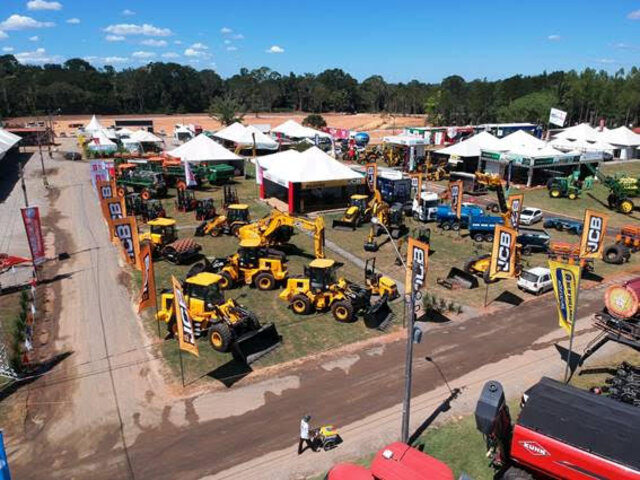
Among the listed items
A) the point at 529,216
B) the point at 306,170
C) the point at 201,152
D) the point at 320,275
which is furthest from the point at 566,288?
the point at 201,152

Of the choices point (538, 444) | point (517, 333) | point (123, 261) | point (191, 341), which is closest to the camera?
point (538, 444)

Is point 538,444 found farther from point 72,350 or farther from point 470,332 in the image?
point 72,350

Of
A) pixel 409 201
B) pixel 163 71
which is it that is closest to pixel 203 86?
pixel 163 71

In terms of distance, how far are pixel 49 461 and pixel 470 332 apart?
15.1 meters

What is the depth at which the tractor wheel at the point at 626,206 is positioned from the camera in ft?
Answer: 126

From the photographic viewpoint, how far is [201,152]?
48.8 m

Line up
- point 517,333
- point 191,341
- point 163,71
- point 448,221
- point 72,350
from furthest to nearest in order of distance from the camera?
point 163,71, point 448,221, point 517,333, point 72,350, point 191,341

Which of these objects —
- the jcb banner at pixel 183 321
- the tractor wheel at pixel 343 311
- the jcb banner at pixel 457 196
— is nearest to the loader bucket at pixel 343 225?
the jcb banner at pixel 457 196

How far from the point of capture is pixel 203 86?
158m

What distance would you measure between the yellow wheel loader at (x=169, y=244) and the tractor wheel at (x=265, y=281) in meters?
5.71

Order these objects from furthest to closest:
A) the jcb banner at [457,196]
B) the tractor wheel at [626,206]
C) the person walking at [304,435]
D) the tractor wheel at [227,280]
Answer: the tractor wheel at [626,206], the jcb banner at [457,196], the tractor wheel at [227,280], the person walking at [304,435]

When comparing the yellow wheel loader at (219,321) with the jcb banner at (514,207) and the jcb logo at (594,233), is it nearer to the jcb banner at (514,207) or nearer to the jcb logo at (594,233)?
the jcb banner at (514,207)

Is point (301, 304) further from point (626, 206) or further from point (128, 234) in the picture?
point (626, 206)

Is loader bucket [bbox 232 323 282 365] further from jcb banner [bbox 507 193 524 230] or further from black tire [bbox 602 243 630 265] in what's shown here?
black tire [bbox 602 243 630 265]
